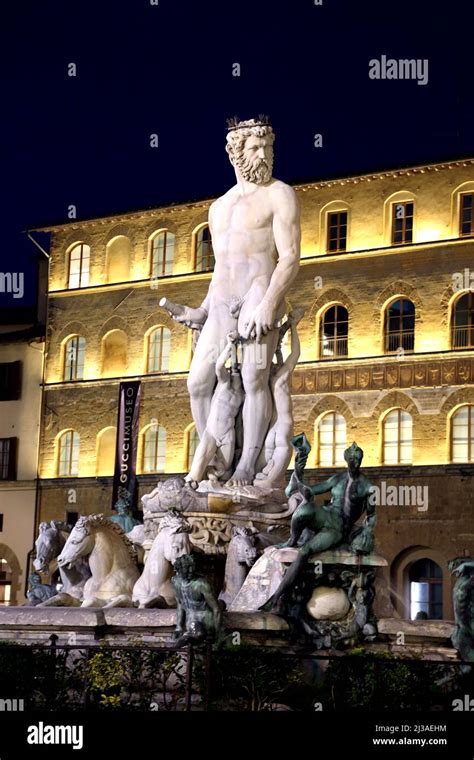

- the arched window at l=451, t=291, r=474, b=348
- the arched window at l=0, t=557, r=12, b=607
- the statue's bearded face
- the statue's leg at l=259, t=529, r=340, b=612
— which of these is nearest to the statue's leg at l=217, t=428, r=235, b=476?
the statue's bearded face

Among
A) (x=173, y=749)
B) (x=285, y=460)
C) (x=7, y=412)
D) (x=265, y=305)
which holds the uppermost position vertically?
(x=7, y=412)

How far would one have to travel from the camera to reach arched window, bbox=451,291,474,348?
4081cm

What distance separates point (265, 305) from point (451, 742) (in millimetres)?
6613

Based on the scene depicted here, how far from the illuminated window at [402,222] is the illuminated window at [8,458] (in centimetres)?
1465

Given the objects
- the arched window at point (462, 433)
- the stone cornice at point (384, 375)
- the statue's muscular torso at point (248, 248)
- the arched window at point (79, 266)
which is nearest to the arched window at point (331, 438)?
the stone cornice at point (384, 375)

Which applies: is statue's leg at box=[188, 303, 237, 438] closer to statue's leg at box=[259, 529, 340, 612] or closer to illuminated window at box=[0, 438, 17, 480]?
statue's leg at box=[259, 529, 340, 612]

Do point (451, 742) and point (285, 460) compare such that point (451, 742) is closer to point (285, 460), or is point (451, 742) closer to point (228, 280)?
point (285, 460)

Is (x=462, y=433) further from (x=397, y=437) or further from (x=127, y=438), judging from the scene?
(x=127, y=438)

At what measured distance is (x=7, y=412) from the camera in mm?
Answer: 49344

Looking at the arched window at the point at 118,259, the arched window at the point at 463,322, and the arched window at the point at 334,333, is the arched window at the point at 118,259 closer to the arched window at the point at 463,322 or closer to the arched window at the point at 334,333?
the arched window at the point at 334,333

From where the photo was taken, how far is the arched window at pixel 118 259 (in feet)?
159

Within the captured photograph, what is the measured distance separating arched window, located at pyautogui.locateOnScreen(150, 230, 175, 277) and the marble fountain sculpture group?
31844 mm

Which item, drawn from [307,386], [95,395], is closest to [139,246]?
[95,395]

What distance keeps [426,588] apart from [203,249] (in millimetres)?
13323
